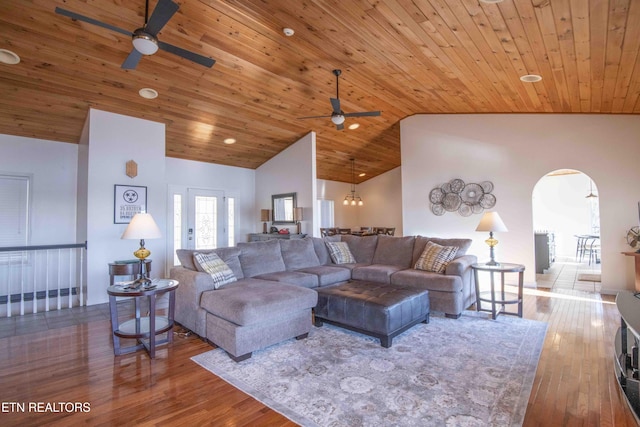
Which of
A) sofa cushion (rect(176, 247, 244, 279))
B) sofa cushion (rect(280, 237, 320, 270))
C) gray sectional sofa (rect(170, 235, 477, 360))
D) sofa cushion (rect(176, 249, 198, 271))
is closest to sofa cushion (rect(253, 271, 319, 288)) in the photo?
gray sectional sofa (rect(170, 235, 477, 360))

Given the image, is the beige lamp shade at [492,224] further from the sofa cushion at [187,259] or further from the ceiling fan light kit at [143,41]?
the ceiling fan light kit at [143,41]

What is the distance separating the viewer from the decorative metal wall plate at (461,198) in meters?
6.28

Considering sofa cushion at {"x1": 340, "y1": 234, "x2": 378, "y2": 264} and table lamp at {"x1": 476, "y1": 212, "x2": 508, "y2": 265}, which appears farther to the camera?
sofa cushion at {"x1": 340, "y1": 234, "x2": 378, "y2": 264}

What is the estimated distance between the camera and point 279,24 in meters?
3.68

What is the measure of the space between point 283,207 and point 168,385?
5.33 metres

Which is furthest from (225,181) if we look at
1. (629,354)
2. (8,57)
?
(629,354)

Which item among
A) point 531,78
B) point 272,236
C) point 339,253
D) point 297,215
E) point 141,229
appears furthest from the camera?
point 272,236

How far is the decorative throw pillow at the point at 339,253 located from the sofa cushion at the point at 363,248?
0.14 metres

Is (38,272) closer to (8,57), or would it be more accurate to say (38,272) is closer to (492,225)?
(8,57)

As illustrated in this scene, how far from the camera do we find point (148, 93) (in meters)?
4.79

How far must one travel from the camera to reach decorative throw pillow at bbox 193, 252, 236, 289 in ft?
12.0

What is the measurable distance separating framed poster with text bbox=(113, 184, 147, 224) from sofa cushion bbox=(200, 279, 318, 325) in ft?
8.81

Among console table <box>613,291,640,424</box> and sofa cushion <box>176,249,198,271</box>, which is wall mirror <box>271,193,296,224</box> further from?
console table <box>613,291,640,424</box>

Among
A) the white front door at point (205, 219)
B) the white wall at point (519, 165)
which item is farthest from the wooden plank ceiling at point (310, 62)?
the white front door at point (205, 219)
